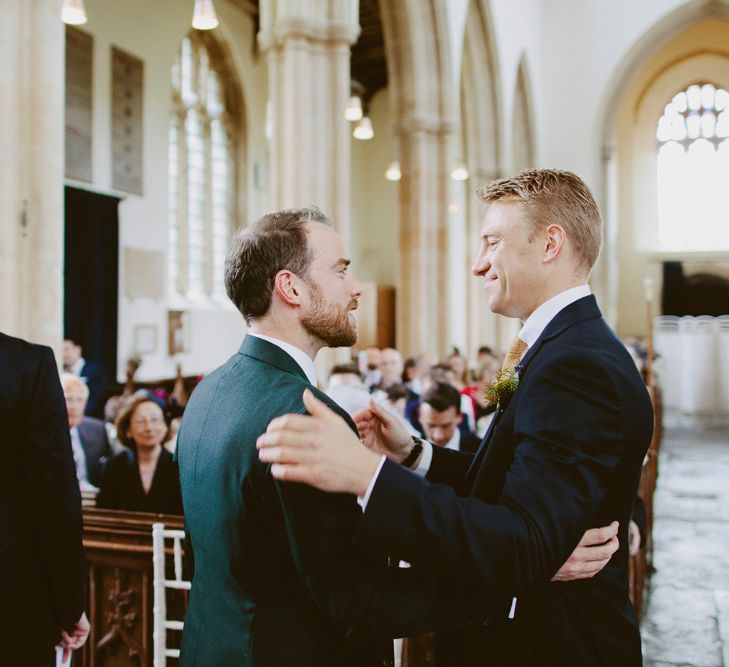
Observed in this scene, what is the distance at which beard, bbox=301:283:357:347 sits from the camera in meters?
1.57

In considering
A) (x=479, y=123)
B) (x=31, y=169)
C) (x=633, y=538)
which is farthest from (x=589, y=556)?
(x=479, y=123)

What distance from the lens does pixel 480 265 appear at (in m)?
1.53

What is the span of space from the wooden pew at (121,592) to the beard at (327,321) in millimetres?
1450

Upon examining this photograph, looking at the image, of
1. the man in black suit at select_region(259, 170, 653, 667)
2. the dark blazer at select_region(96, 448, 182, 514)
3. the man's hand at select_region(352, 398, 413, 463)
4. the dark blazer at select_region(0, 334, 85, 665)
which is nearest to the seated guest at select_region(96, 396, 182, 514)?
the dark blazer at select_region(96, 448, 182, 514)

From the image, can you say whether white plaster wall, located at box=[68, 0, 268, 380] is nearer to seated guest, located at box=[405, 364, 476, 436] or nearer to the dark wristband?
seated guest, located at box=[405, 364, 476, 436]

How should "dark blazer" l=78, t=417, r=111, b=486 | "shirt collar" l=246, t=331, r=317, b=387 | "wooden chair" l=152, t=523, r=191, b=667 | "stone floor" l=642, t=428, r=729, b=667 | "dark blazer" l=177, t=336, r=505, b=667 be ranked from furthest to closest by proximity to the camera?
"dark blazer" l=78, t=417, r=111, b=486 < "stone floor" l=642, t=428, r=729, b=667 < "wooden chair" l=152, t=523, r=191, b=667 < "shirt collar" l=246, t=331, r=317, b=387 < "dark blazer" l=177, t=336, r=505, b=667

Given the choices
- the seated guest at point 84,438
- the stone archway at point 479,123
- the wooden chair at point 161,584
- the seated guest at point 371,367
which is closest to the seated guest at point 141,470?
the seated guest at point 84,438

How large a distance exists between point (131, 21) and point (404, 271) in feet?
18.2

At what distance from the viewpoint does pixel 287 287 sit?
1.55 metres

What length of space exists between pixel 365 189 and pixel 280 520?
60.2 ft

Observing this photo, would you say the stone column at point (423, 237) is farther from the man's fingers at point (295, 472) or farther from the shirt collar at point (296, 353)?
the man's fingers at point (295, 472)

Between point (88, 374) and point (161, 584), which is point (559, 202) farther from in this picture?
point (88, 374)

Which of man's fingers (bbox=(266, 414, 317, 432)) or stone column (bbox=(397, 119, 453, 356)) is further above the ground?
stone column (bbox=(397, 119, 453, 356))

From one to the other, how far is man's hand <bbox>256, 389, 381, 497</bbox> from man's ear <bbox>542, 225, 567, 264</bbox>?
0.53m
